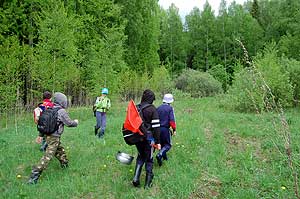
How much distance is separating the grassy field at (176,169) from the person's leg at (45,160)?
202 mm

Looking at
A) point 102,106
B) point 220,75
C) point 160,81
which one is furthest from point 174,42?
point 102,106

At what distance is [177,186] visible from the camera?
6.84m

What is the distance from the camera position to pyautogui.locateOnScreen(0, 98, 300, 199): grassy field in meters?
6.71

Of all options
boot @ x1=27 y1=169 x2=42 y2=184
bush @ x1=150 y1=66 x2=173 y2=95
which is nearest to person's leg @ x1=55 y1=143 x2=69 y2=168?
boot @ x1=27 y1=169 x2=42 y2=184

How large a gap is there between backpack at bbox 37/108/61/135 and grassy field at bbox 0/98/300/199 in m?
1.11

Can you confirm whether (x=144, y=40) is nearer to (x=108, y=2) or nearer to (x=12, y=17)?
(x=108, y=2)

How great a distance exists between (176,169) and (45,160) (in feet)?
9.80

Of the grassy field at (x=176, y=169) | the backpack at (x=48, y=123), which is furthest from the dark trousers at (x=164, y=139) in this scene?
the backpack at (x=48, y=123)

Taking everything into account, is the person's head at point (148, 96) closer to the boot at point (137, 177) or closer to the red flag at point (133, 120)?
the red flag at point (133, 120)

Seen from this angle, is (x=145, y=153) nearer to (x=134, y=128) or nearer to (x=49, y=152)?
(x=134, y=128)

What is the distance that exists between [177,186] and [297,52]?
3556 centimetres

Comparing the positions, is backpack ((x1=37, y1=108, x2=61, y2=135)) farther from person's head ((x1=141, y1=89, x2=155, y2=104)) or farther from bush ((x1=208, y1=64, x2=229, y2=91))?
bush ((x1=208, y1=64, x2=229, y2=91))

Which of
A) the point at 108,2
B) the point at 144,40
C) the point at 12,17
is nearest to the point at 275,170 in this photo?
the point at 12,17

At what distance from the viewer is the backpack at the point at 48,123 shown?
7.43 meters
